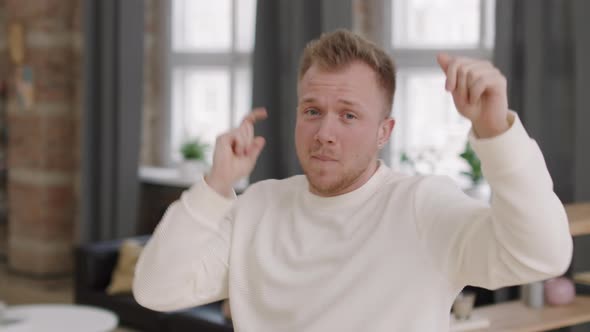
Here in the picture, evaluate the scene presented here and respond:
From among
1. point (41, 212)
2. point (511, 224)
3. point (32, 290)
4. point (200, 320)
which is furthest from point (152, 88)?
point (511, 224)

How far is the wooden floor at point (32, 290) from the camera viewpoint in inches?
250

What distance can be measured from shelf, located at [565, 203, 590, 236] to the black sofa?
1.83 m

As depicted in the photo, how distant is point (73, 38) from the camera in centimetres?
715

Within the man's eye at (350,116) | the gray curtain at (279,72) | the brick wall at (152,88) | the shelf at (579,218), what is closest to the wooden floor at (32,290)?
the brick wall at (152,88)

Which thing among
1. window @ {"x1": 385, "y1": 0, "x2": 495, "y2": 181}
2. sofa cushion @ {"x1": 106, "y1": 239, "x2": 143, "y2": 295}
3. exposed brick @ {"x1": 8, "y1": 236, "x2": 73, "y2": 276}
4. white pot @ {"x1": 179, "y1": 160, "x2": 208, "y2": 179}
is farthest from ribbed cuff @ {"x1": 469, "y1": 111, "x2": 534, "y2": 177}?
exposed brick @ {"x1": 8, "y1": 236, "x2": 73, "y2": 276}

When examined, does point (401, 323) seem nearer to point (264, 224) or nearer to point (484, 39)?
point (264, 224)

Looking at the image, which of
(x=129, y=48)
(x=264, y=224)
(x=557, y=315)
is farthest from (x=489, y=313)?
(x=129, y=48)

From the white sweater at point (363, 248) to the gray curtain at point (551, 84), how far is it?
2587 millimetres

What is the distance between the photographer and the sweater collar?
1.68m

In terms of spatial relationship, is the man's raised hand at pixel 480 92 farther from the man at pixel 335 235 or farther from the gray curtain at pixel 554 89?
the gray curtain at pixel 554 89

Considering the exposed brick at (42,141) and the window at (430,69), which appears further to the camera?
the exposed brick at (42,141)

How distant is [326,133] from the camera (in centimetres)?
162

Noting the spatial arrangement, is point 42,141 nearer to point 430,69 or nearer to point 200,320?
point 200,320

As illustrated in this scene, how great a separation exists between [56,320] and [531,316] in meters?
2.45
